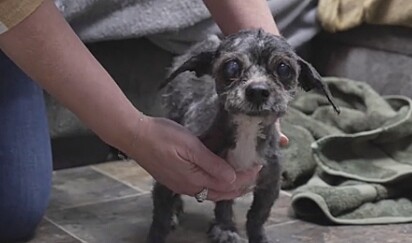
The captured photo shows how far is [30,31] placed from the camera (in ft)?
3.45

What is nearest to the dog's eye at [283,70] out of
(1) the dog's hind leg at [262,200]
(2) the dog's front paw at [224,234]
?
(1) the dog's hind leg at [262,200]

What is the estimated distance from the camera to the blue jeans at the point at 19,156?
1569 millimetres

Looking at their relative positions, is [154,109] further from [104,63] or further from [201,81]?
[201,81]

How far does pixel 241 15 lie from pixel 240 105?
0.94ft

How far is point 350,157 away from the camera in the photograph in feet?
6.46

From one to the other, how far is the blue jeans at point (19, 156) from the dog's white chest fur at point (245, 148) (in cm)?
48

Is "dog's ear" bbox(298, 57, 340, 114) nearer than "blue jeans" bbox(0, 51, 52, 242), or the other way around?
"dog's ear" bbox(298, 57, 340, 114)

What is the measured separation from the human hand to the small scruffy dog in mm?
105

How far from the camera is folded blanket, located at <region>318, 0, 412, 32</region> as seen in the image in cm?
218

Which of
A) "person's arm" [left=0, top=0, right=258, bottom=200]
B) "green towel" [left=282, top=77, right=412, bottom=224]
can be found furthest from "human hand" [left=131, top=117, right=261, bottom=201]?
"green towel" [left=282, top=77, right=412, bottom=224]

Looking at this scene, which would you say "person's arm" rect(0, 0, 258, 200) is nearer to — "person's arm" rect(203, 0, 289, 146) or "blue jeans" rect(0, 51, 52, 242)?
"person's arm" rect(203, 0, 289, 146)

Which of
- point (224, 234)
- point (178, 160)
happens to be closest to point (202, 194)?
point (178, 160)

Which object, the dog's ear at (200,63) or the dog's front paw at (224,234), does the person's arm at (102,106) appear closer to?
the dog's ear at (200,63)

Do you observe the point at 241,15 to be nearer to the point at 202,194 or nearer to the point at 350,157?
the point at 202,194
